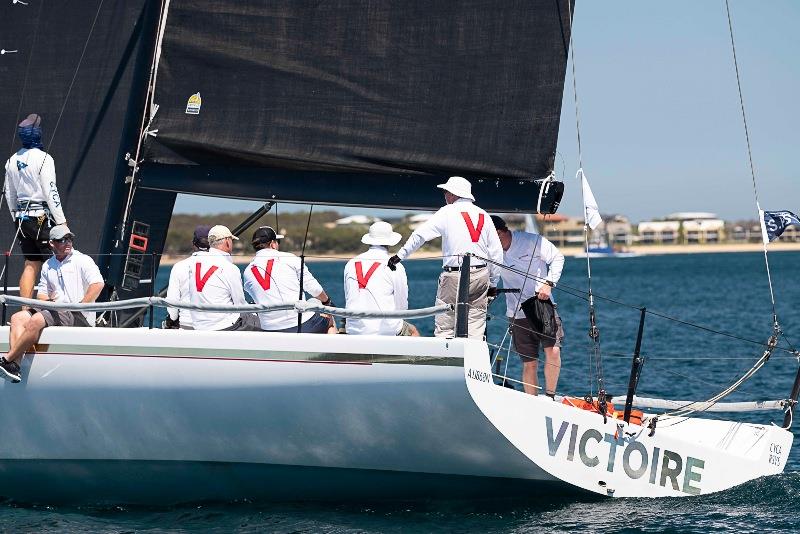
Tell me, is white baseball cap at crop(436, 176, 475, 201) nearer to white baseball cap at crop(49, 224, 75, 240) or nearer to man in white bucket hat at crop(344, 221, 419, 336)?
man in white bucket hat at crop(344, 221, 419, 336)

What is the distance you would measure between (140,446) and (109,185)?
2.63 m

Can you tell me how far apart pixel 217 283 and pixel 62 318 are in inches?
45.6

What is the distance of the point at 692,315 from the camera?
35.3 metres

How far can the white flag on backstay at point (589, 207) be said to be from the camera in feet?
32.8

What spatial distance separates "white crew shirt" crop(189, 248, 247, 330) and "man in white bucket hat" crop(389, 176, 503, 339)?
1.29 meters

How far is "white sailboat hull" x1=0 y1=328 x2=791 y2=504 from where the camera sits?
8516mm

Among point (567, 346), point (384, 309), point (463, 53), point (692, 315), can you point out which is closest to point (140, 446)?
point (384, 309)

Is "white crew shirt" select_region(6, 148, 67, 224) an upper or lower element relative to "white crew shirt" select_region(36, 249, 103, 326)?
upper

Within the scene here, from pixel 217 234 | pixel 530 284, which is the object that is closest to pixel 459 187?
pixel 530 284

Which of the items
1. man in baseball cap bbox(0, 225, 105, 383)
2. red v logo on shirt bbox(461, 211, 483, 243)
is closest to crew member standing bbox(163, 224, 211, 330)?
man in baseball cap bbox(0, 225, 105, 383)

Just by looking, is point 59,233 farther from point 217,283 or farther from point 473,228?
point 473,228

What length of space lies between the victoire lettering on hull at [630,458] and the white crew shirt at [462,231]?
1329 millimetres

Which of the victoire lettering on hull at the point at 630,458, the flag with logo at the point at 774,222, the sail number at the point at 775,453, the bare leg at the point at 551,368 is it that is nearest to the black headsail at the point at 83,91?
the bare leg at the point at 551,368

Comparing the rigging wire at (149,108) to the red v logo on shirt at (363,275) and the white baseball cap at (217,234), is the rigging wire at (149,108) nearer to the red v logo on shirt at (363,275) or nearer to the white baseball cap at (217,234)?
the white baseball cap at (217,234)
